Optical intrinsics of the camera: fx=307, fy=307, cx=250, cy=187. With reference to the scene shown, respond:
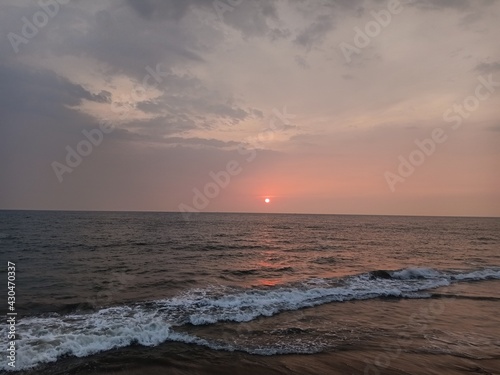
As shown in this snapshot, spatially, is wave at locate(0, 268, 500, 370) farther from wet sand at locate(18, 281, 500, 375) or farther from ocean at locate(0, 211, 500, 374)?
wet sand at locate(18, 281, 500, 375)

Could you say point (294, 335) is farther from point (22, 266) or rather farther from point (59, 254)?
point (59, 254)

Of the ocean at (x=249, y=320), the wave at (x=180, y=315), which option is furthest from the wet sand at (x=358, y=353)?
the wave at (x=180, y=315)

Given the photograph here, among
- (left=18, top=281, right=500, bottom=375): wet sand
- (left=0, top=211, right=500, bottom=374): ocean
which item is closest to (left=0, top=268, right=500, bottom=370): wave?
(left=0, top=211, right=500, bottom=374): ocean

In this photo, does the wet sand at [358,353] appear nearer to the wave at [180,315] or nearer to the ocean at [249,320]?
the ocean at [249,320]

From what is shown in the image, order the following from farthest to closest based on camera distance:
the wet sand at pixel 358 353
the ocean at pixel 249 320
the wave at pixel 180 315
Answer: the wave at pixel 180 315
the ocean at pixel 249 320
the wet sand at pixel 358 353

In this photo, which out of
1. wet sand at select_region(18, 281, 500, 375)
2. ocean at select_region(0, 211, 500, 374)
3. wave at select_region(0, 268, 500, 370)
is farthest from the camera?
wave at select_region(0, 268, 500, 370)

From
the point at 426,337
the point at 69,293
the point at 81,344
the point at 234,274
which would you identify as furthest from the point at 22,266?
Result: the point at 426,337

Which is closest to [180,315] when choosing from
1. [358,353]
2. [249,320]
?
[249,320]

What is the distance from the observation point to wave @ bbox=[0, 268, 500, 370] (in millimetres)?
10133

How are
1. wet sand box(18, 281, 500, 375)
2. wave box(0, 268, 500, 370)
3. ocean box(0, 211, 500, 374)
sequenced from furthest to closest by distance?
1. wave box(0, 268, 500, 370)
2. ocean box(0, 211, 500, 374)
3. wet sand box(18, 281, 500, 375)

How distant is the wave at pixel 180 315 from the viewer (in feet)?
33.2

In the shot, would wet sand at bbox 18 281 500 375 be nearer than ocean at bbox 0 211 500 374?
Yes

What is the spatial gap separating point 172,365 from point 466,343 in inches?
408

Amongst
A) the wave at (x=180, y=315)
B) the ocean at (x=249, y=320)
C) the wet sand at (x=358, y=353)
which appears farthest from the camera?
the wave at (x=180, y=315)
